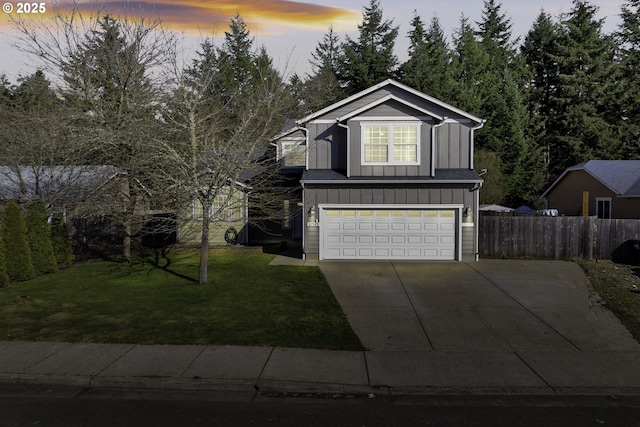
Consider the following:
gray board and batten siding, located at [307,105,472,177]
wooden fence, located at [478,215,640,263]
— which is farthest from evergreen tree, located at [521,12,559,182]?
gray board and batten siding, located at [307,105,472,177]

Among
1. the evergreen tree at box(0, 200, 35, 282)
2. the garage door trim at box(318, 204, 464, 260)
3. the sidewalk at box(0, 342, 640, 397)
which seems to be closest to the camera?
the sidewalk at box(0, 342, 640, 397)

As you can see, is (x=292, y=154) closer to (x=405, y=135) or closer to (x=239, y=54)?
(x=405, y=135)

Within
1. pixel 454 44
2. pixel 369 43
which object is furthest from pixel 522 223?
pixel 454 44

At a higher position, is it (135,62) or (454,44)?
Answer: (454,44)

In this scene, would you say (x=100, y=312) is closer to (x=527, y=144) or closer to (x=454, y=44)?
(x=527, y=144)

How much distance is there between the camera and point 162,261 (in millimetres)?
17859

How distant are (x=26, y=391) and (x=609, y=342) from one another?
996cm

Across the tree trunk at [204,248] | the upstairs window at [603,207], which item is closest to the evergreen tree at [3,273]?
the tree trunk at [204,248]

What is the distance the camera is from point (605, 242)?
17844mm

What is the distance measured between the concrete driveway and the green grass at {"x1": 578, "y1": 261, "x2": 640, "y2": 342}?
0.27 m

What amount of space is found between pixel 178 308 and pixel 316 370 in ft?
15.6

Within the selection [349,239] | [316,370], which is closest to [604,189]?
[349,239]

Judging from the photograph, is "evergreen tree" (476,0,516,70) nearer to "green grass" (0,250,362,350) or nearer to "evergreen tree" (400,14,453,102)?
"evergreen tree" (400,14,453,102)

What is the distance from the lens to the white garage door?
Answer: 698 inches
